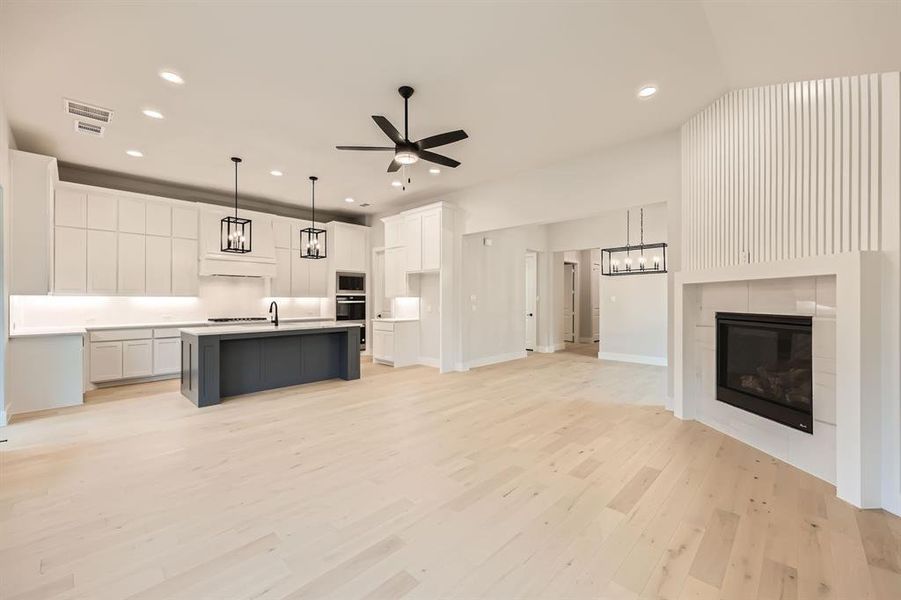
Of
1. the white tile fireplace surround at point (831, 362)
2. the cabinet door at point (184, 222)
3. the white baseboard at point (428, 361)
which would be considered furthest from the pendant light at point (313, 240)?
the white tile fireplace surround at point (831, 362)

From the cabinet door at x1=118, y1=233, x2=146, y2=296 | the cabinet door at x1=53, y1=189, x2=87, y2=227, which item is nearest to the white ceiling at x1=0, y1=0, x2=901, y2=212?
the cabinet door at x1=53, y1=189, x2=87, y2=227

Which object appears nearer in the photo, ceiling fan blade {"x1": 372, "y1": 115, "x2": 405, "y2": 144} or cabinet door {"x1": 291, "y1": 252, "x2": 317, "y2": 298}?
ceiling fan blade {"x1": 372, "y1": 115, "x2": 405, "y2": 144}

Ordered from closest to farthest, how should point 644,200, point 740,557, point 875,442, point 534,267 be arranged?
point 740,557 < point 875,442 < point 644,200 < point 534,267

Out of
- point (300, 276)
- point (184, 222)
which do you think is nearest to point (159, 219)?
point (184, 222)

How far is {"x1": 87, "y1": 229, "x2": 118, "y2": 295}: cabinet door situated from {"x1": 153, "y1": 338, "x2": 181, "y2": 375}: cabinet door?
1.06m

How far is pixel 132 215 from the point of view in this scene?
6.09 meters

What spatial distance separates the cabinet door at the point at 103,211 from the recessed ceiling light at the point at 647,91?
743 cm

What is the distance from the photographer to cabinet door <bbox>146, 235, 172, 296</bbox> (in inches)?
247

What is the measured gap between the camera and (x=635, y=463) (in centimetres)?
303

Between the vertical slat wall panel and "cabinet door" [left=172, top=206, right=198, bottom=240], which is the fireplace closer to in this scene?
the vertical slat wall panel

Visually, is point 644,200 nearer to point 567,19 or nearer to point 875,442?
point 567,19

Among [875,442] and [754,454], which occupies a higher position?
[875,442]

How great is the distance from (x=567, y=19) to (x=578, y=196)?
114 inches

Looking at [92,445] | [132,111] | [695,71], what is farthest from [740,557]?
[132,111]
